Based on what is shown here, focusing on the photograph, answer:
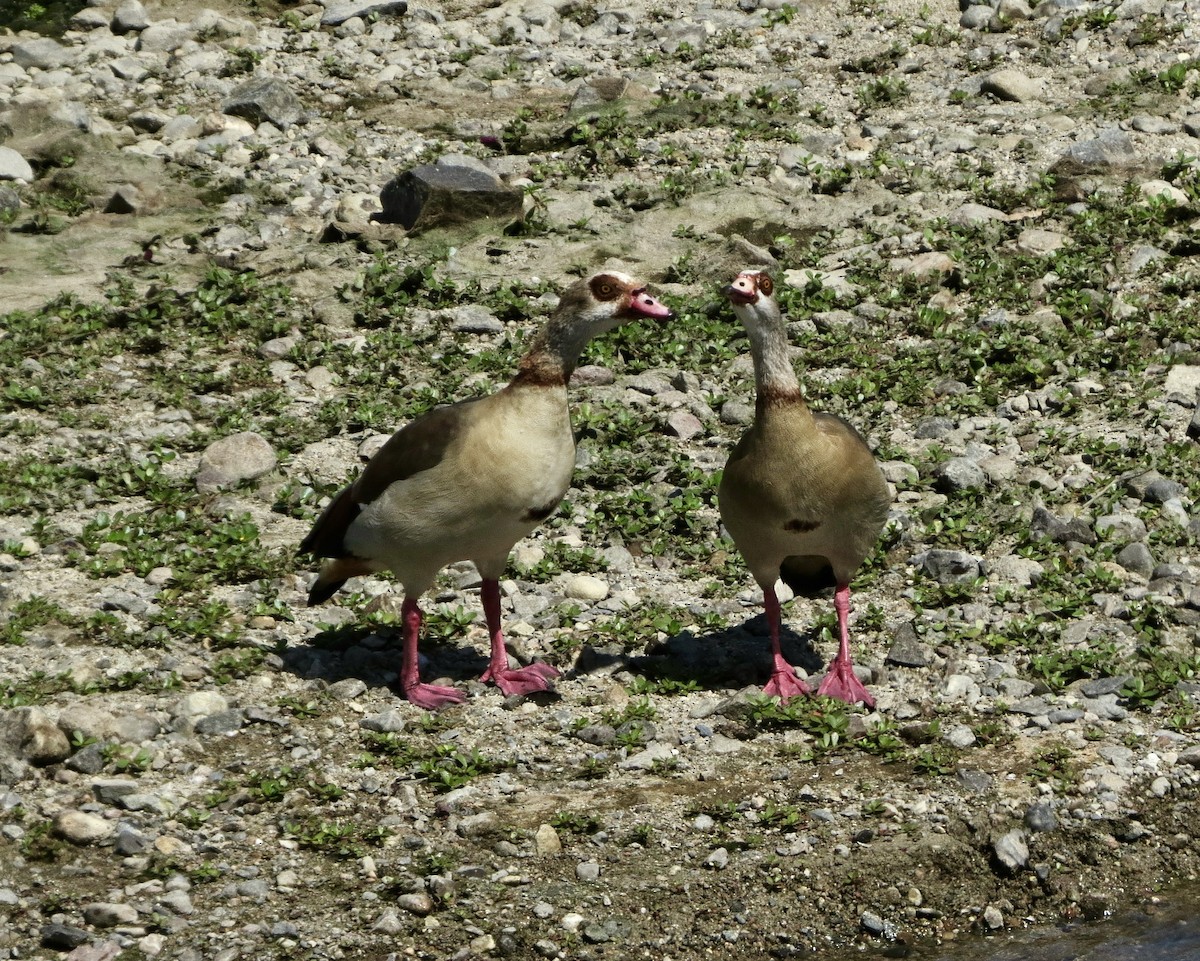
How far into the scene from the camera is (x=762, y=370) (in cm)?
728

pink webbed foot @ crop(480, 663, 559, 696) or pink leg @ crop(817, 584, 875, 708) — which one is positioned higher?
pink leg @ crop(817, 584, 875, 708)

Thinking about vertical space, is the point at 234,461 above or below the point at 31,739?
below

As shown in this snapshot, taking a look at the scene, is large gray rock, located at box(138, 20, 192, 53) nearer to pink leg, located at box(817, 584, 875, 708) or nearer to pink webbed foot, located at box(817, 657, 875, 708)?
pink leg, located at box(817, 584, 875, 708)

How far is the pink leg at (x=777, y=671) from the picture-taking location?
7.34m

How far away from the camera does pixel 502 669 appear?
7.56m

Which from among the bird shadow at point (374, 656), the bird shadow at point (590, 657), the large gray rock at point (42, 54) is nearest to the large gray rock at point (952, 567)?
the bird shadow at point (590, 657)

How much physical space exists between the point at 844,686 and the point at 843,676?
0.05 metres

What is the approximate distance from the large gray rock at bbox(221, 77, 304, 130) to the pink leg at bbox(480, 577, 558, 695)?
729 centimetres

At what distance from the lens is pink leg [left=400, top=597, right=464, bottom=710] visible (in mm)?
7371

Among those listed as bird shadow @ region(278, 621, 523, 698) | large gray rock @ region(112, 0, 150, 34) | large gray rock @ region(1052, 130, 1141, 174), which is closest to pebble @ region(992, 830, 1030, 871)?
bird shadow @ region(278, 621, 523, 698)

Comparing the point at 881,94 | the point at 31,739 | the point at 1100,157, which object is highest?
the point at 1100,157

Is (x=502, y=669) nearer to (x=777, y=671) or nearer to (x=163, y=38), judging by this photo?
(x=777, y=671)

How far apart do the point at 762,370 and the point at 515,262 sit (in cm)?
482

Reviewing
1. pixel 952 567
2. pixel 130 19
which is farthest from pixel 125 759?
pixel 130 19
